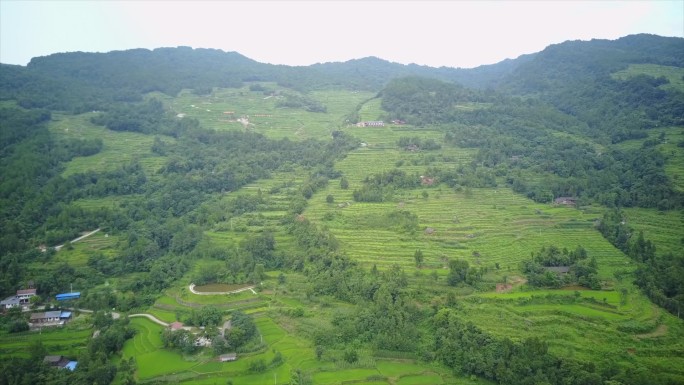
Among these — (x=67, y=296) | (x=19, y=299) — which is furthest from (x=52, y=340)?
(x=19, y=299)

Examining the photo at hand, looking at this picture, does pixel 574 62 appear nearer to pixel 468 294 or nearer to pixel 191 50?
pixel 468 294

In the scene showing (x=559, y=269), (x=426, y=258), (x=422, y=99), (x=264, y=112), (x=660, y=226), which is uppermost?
(x=422, y=99)

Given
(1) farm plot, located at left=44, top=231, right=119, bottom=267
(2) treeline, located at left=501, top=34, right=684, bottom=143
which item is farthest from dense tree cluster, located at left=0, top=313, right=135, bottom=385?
(2) treeline, located at left=501, top=34, right=684, bottom=143

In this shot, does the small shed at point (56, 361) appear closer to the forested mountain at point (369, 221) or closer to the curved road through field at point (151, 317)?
the forested mountain at point (369, 221)

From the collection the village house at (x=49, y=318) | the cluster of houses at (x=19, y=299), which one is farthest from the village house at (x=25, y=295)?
the village house at (x=49, y=318)

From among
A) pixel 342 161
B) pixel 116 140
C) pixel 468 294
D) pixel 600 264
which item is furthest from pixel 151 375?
pixel 116 140

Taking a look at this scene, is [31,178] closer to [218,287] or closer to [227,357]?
[218,287]

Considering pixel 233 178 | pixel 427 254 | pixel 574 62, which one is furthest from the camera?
pixel 574 62
